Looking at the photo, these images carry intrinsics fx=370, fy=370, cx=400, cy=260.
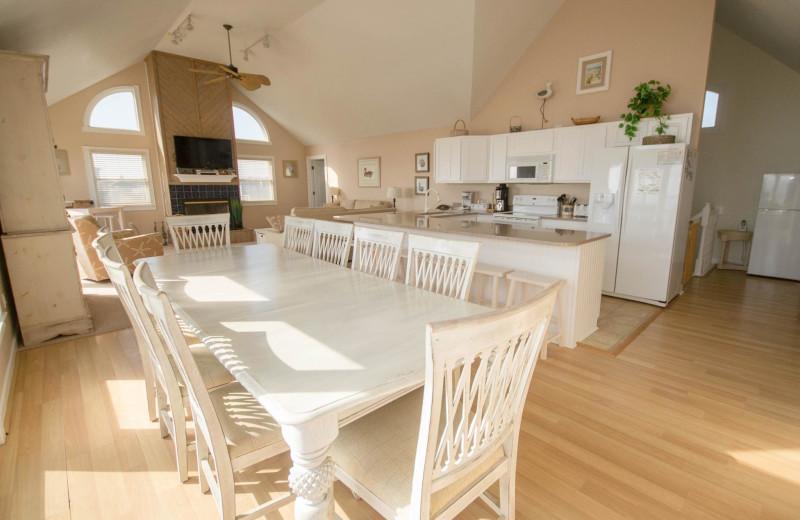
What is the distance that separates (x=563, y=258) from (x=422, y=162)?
453 cm

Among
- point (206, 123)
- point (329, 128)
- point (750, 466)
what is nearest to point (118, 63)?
Result: point (206, 123)

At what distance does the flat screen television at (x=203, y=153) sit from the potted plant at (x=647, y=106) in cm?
727

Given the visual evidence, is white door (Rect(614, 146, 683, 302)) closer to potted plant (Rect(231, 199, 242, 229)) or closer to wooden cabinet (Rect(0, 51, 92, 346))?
wooden cabinet (Rect(0, 51, 92, 346))

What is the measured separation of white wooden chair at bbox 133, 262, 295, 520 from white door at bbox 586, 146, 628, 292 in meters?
3.76

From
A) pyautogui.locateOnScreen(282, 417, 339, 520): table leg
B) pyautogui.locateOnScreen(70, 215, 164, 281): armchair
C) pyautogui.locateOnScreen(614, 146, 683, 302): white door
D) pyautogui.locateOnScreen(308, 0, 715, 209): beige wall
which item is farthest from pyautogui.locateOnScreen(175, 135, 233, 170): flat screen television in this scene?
pyautogui.locateOnScreen(282, 417, 339, 520): table leg

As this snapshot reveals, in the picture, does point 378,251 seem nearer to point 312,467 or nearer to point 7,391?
point 312,467

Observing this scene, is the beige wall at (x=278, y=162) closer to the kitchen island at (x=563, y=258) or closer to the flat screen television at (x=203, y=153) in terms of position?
the flat screen television at (x=203, y=153)

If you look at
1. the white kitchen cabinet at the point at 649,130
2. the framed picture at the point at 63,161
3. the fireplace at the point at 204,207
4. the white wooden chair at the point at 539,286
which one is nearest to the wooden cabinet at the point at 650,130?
the white kitchen cabinet at the point at 649,130

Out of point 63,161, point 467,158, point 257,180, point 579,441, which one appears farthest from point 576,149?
point 63,161

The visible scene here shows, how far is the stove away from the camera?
5.01 meters

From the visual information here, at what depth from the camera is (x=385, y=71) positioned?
5.75m

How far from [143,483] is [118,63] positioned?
278 inches

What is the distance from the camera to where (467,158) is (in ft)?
18.6

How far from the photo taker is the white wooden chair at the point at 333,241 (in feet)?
8.38
